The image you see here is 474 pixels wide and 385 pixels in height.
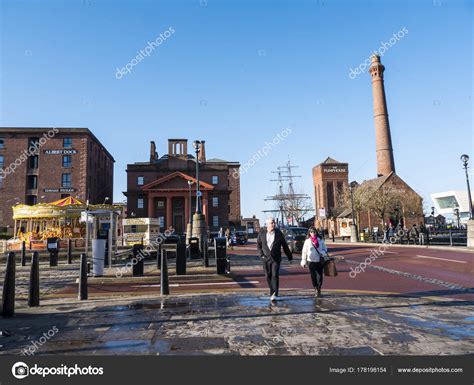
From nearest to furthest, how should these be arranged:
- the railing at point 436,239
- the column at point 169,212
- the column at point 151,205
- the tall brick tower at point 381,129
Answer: the railing at point 436,239
the column at point 169,212
the column at point 151,205
the tall brick tower at point 381,129

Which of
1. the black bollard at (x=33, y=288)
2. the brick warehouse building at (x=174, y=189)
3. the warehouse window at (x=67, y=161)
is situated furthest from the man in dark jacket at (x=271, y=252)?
the warehouse window at (x=67, y=161)

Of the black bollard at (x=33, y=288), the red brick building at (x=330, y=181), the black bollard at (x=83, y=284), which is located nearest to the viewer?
the black bollard at (x=33, y=288)

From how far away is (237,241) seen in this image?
134ft

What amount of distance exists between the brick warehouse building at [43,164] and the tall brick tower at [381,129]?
155 feet

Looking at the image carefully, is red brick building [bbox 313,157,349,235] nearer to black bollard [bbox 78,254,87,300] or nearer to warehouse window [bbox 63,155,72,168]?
warehouse window [bbox 63,155,72,168]

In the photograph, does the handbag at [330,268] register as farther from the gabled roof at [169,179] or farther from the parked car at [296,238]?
the gabled roof at [169,179]

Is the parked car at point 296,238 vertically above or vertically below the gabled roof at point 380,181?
below

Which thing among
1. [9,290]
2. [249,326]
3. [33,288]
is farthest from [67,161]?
[249,326]

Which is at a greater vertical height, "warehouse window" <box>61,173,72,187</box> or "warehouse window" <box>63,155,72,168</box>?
"warehouse window" <box>63,155,72,168</box>

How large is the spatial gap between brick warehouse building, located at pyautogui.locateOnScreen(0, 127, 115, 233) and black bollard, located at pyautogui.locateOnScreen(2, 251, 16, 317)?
155 feet

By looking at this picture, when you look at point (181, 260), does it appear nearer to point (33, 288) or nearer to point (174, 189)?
point (33, 288)

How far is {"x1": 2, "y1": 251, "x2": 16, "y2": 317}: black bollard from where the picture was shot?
6152 mm

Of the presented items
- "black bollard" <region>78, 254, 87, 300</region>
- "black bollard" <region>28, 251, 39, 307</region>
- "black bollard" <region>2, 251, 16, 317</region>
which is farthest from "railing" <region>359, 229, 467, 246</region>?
"black bollard" <region>2, 251, 16, 317</region>

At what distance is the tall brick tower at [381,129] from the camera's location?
192 feet
